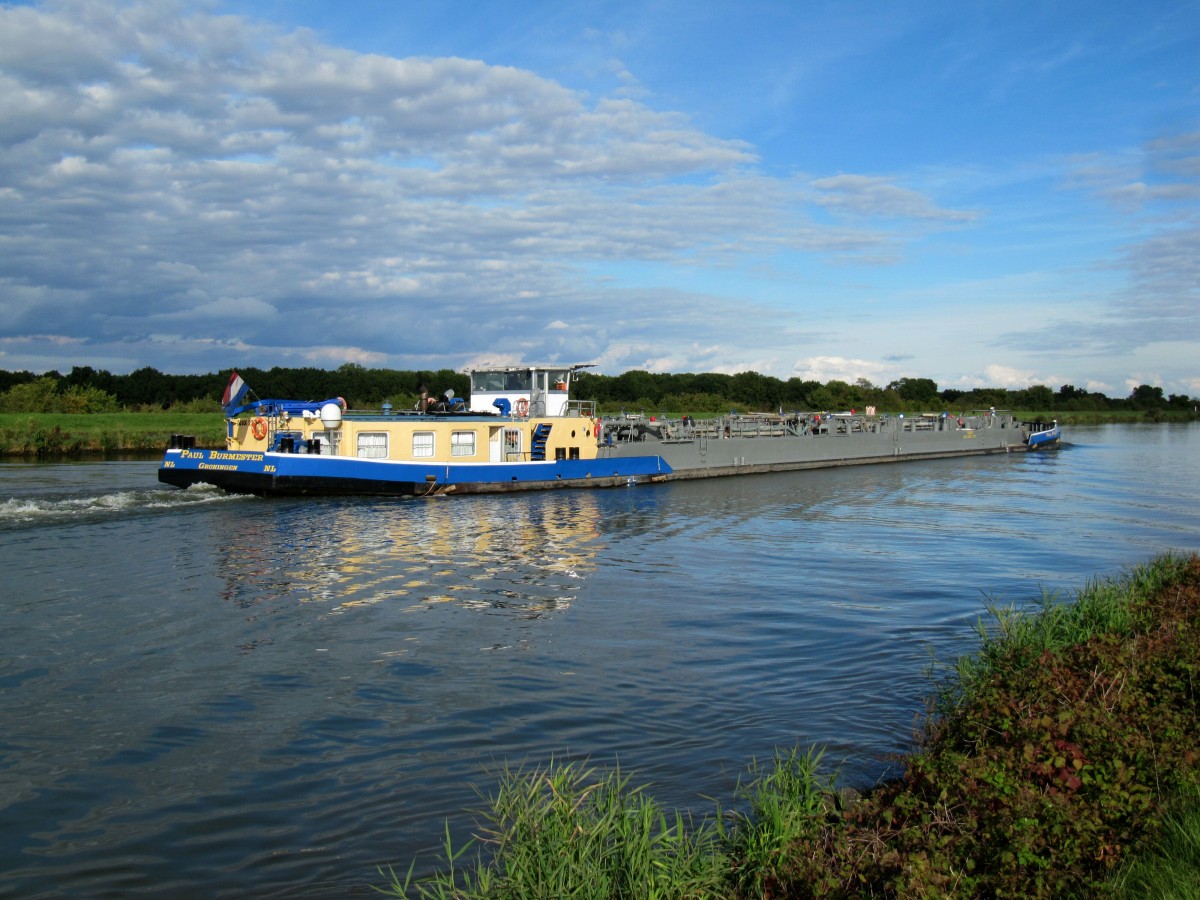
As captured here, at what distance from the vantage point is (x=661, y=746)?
912 cm

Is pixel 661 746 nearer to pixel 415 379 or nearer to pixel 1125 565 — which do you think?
pixel 1125 565

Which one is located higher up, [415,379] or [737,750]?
[415,379]

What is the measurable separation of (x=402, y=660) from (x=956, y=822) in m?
8.28

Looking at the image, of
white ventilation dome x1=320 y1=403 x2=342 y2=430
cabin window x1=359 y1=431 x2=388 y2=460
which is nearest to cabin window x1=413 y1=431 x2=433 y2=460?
cabin window x1=359 y1=431 x2=388 y2=460

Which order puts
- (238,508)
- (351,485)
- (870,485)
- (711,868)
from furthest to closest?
1. (870,485)
2. (351,485)
3. (238,508)
4. (711,868)

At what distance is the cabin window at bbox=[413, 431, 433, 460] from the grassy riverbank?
26.4m

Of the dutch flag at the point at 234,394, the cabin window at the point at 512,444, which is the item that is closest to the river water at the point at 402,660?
the dutch flag at the point at 234,394

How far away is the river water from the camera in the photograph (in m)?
7.62

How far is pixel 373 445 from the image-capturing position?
109 feet

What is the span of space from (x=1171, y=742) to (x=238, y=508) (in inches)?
1036

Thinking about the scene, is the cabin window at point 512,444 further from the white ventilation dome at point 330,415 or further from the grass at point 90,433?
the grass at point 90,433

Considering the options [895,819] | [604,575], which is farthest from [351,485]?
[895,819]

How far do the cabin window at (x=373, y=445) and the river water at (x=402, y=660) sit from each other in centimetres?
540

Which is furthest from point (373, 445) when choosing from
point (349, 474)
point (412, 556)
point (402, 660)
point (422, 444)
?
point (402, 660)
